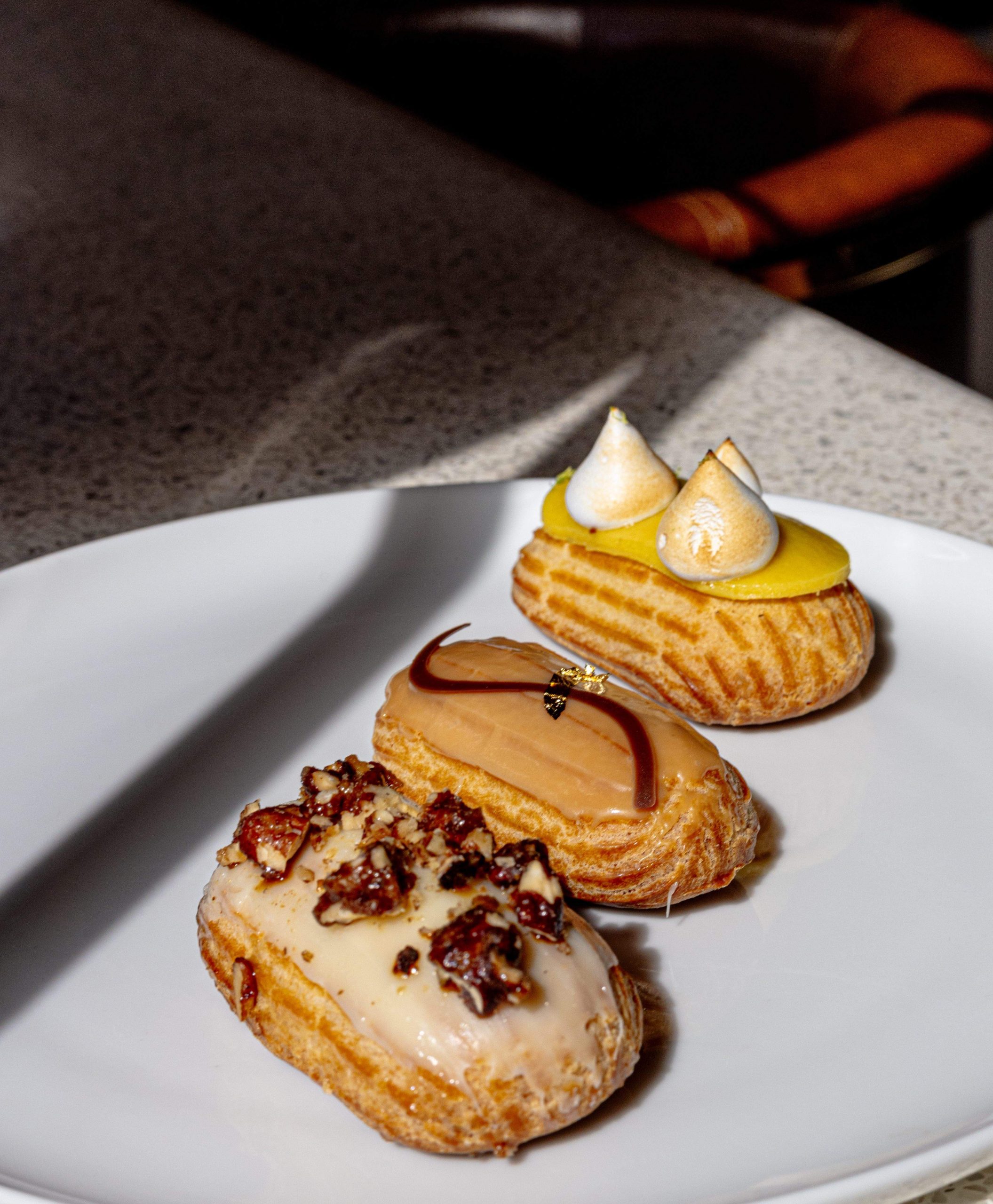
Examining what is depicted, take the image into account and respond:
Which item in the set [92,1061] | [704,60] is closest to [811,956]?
[92,1061]

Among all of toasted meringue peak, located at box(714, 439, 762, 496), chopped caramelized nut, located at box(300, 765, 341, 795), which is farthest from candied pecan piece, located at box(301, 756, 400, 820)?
toasted meringue peak, located at box(714, 439, 762, 496)

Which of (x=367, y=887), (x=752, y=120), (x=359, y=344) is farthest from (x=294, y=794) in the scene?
(x=752, y=120)

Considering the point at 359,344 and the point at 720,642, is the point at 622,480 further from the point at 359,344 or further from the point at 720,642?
the point at 359,344

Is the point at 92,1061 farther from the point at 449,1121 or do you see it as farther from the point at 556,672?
the point at 556,672

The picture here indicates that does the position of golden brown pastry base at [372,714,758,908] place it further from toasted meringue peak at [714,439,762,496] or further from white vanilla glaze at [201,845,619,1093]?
toasted meringue peak at [714,439,762,496]

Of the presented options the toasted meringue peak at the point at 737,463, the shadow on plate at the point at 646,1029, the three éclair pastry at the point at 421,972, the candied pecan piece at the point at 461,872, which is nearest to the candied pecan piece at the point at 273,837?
the three éclair pastry at the point at 421,972

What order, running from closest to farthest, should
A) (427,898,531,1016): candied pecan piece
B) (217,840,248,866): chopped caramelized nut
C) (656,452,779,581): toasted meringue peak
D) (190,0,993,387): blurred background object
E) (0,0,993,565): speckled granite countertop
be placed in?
(427,898,531,1016): candied pecan piece, (217,840,248,866): chopped caramelized nut, (656,452,779,581): toasted meringue peak, (0,0,993,565): speckled granite countertop, (190,0,993,387): blurred background object
